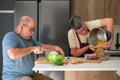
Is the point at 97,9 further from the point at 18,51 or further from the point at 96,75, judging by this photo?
the point at 18,51

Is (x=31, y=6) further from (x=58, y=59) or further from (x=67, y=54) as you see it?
(x=58, y=59)

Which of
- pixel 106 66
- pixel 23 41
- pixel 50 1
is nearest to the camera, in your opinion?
pixel 106 66

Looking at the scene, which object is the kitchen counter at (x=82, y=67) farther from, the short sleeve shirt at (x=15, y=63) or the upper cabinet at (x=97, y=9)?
the upper cabinet at (x=97, y=9)

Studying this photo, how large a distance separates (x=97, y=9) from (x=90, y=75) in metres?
1.54

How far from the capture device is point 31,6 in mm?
3512

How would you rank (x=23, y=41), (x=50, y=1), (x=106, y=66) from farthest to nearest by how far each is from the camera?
(x=50, y=1)
(x=23, y=41)
(x=106, y=66)

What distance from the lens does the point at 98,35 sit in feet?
7.92

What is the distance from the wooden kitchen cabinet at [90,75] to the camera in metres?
2.33

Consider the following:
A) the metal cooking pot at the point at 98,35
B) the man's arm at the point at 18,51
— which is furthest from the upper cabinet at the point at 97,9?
the man's arm at the point at 18,51

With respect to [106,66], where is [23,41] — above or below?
above

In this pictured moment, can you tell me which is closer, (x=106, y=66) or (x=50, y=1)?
(x=106, y=66)

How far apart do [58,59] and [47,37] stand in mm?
1432

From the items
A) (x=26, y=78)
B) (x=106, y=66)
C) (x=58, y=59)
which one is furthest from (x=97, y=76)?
(x=26, y=78)

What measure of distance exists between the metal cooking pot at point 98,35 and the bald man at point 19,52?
490 mm
